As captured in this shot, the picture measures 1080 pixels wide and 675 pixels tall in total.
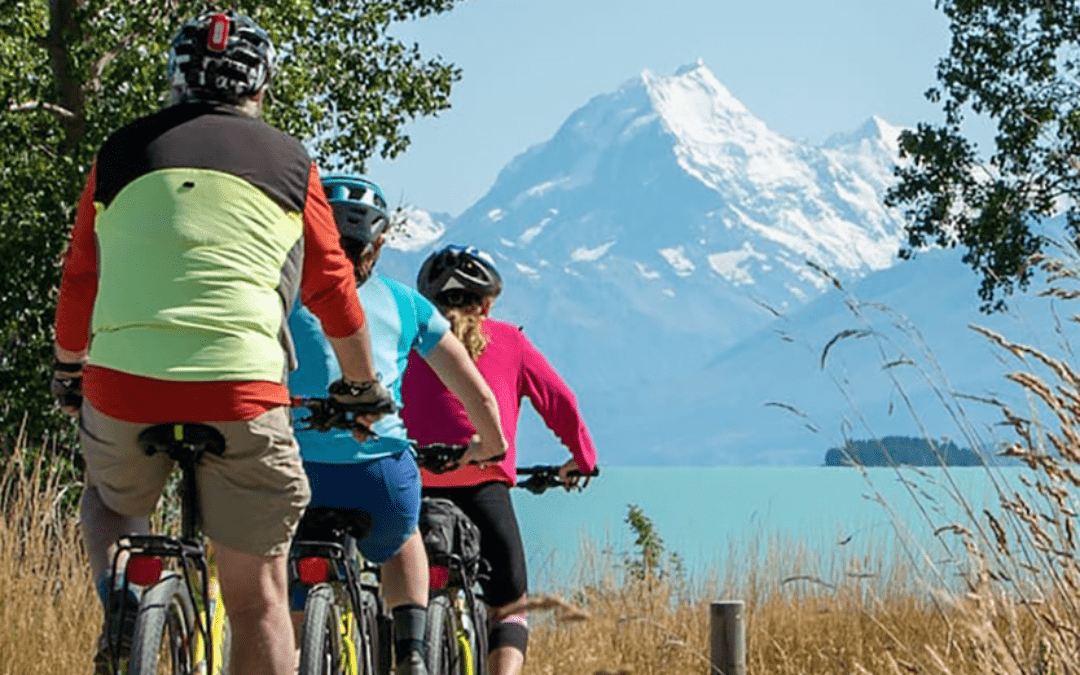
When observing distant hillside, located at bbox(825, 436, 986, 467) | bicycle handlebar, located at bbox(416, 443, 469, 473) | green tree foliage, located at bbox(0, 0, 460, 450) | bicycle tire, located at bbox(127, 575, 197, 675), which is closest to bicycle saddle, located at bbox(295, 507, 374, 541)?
bicycle handlebar, located at bbox(416, 443, 469, 473)

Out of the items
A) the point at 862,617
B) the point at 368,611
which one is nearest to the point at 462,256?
the point at 368,611

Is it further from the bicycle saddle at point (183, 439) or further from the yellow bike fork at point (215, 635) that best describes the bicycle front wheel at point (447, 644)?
the bicycle saddle at point (183, 439)

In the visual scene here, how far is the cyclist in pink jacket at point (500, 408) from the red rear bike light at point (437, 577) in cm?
38

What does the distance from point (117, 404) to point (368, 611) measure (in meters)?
1.57

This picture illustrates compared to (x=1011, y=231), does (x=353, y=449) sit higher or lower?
lower

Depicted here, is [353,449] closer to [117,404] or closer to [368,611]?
[368,611]

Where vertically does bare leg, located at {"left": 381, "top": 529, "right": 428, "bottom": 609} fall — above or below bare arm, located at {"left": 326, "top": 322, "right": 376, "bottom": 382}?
below

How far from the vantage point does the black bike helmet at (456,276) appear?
5547mm

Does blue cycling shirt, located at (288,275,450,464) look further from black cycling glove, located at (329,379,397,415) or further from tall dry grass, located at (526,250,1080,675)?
tall dry grass, located at (526,250,1080,675)

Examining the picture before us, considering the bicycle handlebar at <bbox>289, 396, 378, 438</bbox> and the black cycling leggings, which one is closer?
the bicycle handlebar at <bbox>289, 396, 378, 438</bbox>

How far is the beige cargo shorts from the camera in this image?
11.4 feet

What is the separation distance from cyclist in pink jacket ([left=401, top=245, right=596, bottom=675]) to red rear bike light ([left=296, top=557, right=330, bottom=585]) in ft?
4.10

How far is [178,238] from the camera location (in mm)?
3439

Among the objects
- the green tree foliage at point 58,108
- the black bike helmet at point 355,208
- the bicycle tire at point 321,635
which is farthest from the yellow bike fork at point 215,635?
the green tree foliage at point 58,108
